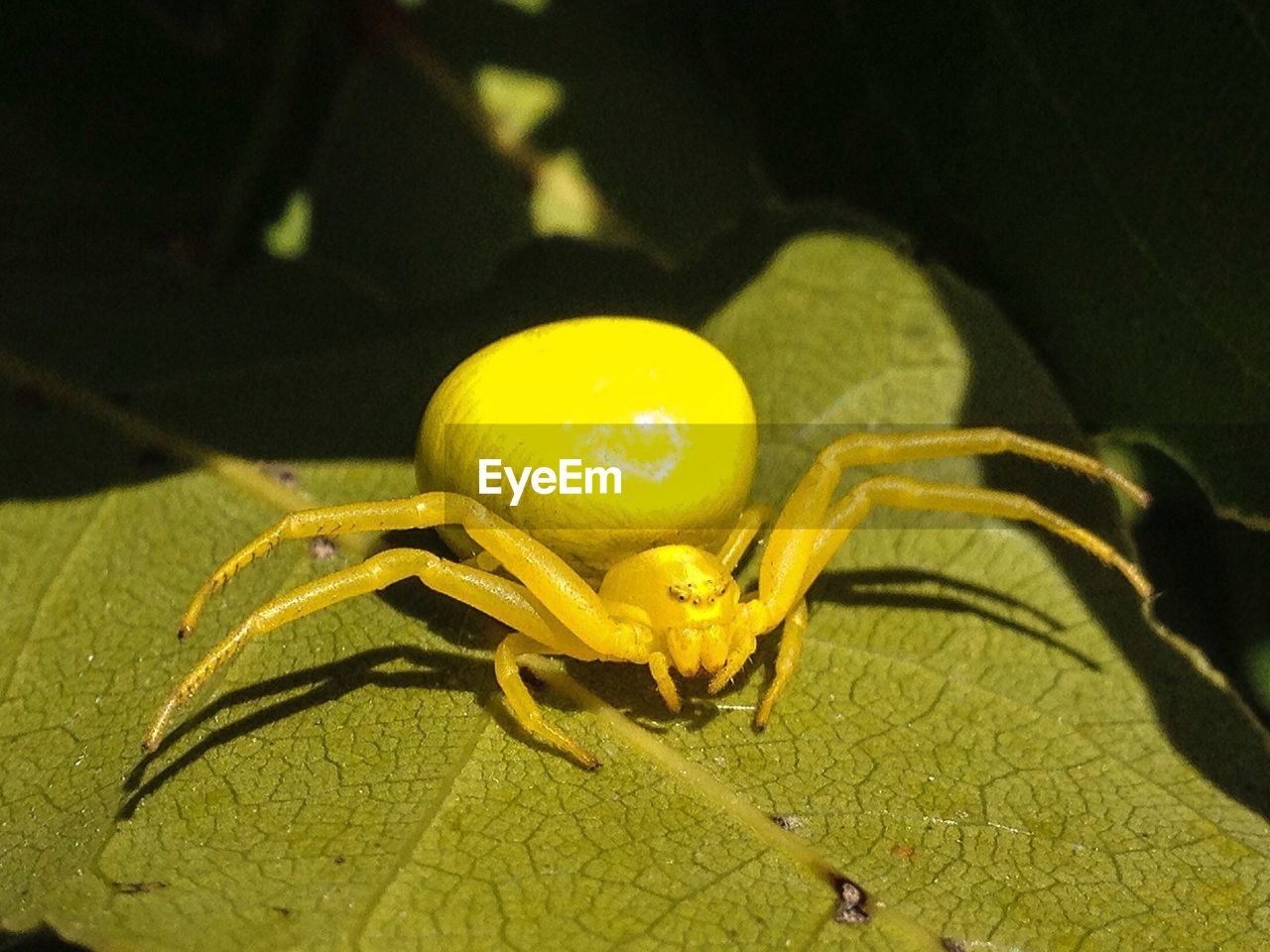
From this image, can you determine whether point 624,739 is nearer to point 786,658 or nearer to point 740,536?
point 786,658

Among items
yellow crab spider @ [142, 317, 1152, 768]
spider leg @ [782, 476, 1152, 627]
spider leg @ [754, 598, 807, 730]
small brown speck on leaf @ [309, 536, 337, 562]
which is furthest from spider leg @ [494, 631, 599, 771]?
spider leg @ [782, 476, 1152, 627]

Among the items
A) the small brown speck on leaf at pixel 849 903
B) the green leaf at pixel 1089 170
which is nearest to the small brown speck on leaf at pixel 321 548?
the small brown speck on leaf at pixel 849 903

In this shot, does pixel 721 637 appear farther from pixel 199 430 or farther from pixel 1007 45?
pixel 1007 45

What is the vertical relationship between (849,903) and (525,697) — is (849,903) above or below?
above

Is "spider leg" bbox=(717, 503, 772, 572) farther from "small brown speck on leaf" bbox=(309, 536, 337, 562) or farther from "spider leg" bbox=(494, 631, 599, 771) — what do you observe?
"small brown speck on leaf" bbox=(309, 536, 337, 562)

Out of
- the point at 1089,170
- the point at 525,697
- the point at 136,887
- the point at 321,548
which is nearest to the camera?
the point at 136,887

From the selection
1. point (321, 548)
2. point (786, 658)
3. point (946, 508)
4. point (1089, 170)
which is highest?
point (1089, 170)

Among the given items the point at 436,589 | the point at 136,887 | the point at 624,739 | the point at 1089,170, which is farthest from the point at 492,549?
the point at 1089,170
